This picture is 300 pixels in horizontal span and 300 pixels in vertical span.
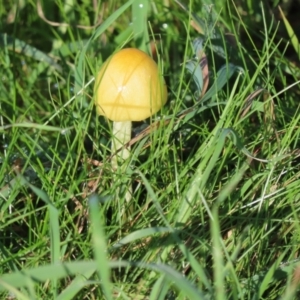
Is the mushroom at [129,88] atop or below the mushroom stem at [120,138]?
atop

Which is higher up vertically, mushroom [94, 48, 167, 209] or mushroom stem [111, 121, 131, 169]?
mushroom [94, 48, 167, 209]

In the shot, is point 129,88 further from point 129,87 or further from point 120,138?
point 120,138

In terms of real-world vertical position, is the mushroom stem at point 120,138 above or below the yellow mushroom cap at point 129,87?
below

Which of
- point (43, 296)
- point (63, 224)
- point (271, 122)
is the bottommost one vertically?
point (43, 296)

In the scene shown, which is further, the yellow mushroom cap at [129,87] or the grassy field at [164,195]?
the yellow mushroom cap at [129,87]

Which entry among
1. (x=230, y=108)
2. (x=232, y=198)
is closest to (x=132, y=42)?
(x=230, y=108)

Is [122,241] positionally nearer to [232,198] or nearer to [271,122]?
[232,198]
